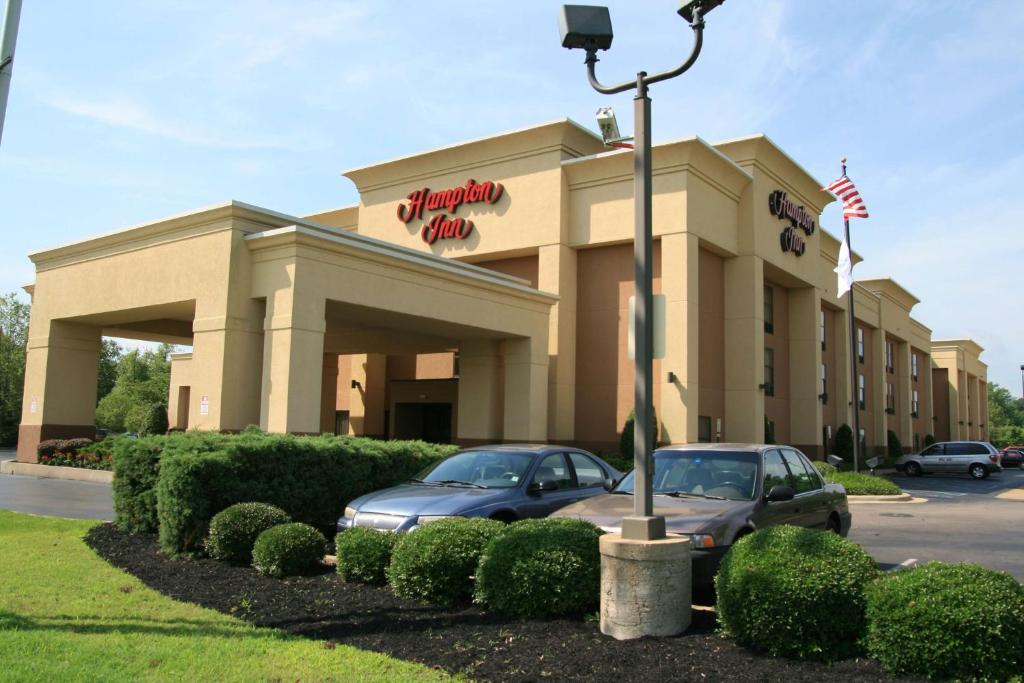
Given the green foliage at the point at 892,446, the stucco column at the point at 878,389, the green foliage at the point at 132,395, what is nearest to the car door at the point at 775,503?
the stucco column at the point at 878,389

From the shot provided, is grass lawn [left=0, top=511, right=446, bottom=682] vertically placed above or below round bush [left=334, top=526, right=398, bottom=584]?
below

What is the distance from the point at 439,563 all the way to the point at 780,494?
3.56m

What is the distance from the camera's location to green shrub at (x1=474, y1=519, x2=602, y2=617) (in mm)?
7008

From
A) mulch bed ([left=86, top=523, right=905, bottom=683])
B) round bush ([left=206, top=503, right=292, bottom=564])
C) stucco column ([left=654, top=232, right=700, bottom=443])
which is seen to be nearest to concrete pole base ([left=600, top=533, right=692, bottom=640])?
mulch bed ([left=86, top=523, right=905, bottom=683])

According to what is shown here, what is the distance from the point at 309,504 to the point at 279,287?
8586mm

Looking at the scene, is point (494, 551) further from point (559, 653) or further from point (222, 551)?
point (222, 551)

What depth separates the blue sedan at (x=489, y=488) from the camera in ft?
31.2

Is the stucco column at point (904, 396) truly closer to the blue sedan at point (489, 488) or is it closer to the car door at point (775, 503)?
the blue sedan at point (489, 488)

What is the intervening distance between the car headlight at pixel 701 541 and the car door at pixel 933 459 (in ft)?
121

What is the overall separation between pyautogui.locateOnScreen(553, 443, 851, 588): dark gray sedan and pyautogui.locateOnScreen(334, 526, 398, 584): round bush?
185 cm

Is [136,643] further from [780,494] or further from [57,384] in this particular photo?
[57,384]

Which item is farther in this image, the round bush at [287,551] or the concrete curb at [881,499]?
the concrete curb at [881,499]

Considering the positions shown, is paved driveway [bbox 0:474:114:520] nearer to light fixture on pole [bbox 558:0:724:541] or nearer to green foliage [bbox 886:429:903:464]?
light fixture on pole [bbox 558:0:724:541]

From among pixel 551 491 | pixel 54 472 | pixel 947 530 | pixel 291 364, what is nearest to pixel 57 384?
pixel 54 472
